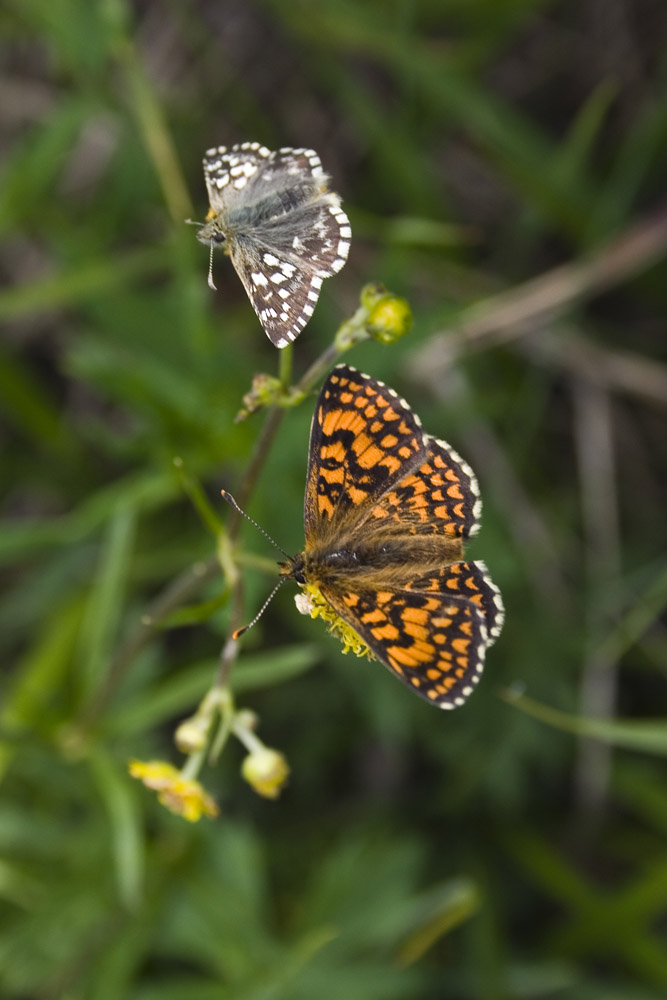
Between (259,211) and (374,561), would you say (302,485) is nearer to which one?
(374,561)

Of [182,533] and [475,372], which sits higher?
[182,533]

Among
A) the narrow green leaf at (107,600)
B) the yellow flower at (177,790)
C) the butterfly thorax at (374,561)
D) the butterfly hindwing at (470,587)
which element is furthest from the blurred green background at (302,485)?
the butterfly hindwing at (470,587)

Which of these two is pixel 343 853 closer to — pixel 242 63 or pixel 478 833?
pixel 478 833

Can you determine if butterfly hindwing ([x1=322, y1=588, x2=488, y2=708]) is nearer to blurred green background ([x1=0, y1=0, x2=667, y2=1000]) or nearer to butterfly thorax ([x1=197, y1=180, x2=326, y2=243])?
butterfly thorax ([x1=197, y1=180, x2=326, y2=243])

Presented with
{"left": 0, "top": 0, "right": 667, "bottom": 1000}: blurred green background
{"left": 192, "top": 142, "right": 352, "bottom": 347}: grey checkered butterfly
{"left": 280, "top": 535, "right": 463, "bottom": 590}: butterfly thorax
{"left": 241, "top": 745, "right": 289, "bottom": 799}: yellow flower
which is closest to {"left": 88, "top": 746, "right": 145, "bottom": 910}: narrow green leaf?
{"left": 0, "top": 0, "right": 667, "bottom": 1000}: blurred green background

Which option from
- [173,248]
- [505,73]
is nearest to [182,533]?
[173,248]
